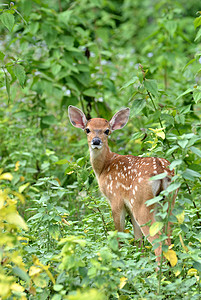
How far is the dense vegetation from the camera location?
2.62 meters

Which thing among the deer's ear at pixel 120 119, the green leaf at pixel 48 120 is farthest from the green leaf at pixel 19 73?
the green leaf at pixel 48 120

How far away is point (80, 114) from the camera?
435 centimetres

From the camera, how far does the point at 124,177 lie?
3.74 m

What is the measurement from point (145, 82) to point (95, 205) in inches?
40.3

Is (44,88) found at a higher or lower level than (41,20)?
lower

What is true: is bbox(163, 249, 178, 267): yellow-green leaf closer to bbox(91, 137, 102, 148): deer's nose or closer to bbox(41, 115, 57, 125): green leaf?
bbox(91, 137, 102, 148): deer's nose

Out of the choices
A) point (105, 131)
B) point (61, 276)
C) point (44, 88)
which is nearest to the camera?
point (61, 276)

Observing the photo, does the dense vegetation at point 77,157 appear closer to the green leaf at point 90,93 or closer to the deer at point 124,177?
the green leaf at point 90,93

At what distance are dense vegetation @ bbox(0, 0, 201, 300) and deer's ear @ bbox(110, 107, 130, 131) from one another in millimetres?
175

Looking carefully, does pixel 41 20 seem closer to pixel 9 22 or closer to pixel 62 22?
pixel 62 22

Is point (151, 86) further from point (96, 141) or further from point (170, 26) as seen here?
point (170, 26)

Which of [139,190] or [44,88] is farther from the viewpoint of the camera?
[44,88]

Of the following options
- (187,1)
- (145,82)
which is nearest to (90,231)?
(145,82)

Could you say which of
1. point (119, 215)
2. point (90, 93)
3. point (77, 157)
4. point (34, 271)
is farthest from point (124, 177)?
point (90, 93)
